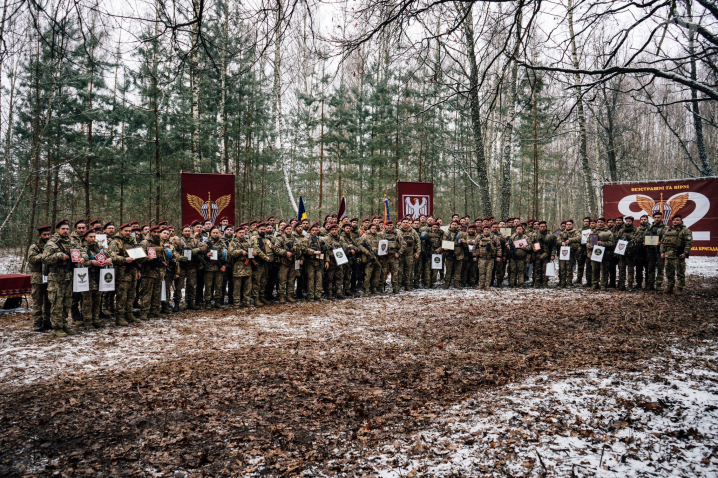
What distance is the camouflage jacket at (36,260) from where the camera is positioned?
25.1ft

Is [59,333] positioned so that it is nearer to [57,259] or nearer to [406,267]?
[57,259]

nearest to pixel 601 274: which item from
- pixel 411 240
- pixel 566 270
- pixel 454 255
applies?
pixel 566 270

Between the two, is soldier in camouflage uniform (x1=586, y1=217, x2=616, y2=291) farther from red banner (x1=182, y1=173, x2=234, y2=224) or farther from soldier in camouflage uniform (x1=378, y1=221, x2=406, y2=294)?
red banner (x1=182, y1=173, x2=234, y2=224)

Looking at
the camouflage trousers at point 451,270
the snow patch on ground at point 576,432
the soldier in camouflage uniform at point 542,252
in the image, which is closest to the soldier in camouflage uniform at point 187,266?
the snow patch on ground at point 576,432

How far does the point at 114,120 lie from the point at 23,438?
16269 mm

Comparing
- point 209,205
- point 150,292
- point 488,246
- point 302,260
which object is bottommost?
point 150,292

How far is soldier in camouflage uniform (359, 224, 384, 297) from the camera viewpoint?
12617mm

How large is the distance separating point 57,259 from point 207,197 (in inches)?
254

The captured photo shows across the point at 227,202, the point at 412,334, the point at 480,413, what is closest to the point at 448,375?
the point at 480,413

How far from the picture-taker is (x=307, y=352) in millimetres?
6516

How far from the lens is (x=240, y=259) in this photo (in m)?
10.7

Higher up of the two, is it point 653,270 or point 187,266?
point 187,266

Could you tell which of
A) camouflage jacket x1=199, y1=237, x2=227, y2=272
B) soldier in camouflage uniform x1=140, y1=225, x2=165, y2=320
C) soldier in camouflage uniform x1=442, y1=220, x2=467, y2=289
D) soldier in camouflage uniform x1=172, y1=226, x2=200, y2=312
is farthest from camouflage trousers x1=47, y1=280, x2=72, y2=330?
soldier in camouflage uniform x1=442, y1=220, x2=467, y2=289

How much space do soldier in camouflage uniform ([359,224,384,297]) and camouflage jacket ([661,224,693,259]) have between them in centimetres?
788
